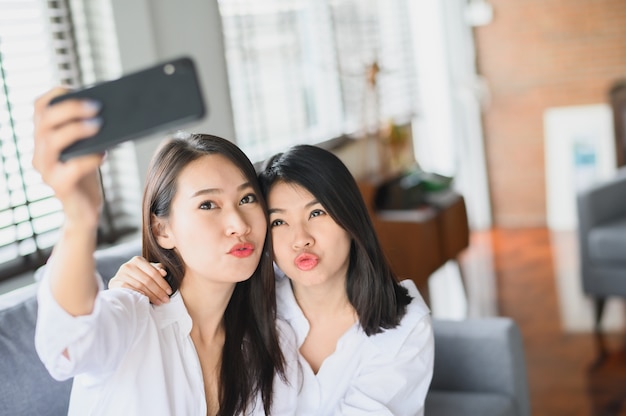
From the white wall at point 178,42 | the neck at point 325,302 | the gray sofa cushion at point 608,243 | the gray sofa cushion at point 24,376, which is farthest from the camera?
the gray sofa cushion at point 608,243

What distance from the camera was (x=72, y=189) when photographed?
92 centimetres

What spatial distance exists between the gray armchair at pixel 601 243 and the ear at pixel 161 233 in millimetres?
2811

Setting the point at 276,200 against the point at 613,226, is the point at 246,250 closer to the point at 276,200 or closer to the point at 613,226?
the point at 276,200

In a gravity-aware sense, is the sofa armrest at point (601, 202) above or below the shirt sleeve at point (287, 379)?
below

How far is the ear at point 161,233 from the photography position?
1.57 m

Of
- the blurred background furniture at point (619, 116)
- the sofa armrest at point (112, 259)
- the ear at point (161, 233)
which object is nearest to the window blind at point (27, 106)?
the sofa armrest at point (112, 259)

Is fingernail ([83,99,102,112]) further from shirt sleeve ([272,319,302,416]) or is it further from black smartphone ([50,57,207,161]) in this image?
shirt sleeve ([272,319,302,416])

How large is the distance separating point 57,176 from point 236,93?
3369mm

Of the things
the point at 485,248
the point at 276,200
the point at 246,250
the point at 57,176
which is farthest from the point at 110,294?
the point at 485,248

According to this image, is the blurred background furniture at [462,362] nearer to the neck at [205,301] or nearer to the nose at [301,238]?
the neck at [205,301]

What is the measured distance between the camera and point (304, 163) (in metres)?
1.75

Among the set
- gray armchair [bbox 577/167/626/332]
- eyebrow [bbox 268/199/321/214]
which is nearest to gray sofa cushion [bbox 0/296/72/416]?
eyebrow [bbox 268/199/321/214]

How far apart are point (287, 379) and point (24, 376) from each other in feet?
1.73

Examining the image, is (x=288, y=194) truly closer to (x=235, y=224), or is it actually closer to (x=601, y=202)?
(x=235, y=224)
